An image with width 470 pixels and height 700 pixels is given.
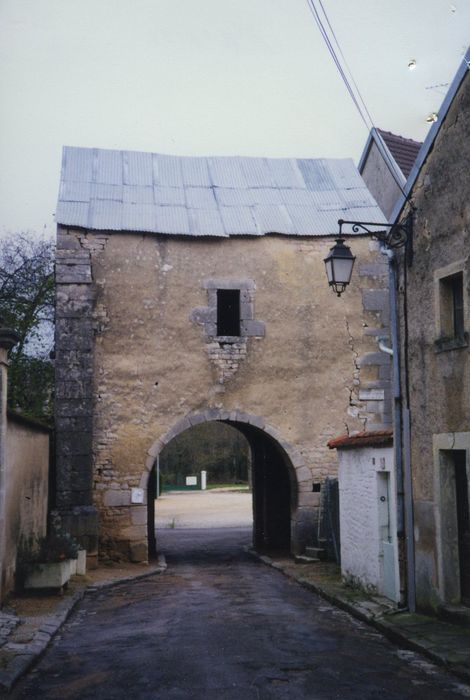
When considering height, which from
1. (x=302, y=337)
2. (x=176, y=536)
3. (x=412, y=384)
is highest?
(x=302, y=337)

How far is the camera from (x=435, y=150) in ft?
28.4

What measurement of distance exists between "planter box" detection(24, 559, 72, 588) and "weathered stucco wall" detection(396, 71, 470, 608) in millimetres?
4645

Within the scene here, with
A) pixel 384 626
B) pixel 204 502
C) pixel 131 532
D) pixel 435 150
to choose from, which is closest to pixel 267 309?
pixel 131 532

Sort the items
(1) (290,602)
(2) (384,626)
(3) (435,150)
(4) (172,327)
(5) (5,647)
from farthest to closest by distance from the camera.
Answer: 1. (4) (172,327)
2. (1) (290,602)
3. (3) (435,150)
4. (2) (384,626)
5. (5) (5,647)

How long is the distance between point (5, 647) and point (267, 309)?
9.37 meters

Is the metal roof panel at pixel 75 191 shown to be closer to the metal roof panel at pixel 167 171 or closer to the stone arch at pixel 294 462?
the metal roof panel at pixel 167 171

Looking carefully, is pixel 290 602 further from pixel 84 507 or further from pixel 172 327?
pixel 172 327

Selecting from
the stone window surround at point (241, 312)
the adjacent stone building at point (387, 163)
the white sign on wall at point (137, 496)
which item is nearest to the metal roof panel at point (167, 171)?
→ the stone window surround at point (241, 312)

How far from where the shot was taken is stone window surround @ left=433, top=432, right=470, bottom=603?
8.10m

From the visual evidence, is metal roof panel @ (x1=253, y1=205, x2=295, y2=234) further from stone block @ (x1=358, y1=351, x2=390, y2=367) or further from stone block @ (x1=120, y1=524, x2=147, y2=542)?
stone block @ (x1=120, y1=524, x2=147, y2=542)

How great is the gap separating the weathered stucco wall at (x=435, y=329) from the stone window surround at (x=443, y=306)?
0.03ft

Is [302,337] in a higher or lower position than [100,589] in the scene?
higher

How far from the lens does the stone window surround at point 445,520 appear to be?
26.6 feet

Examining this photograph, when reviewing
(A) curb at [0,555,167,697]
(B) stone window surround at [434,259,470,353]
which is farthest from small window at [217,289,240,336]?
(B) stone window surround at [434,259,470,353]
